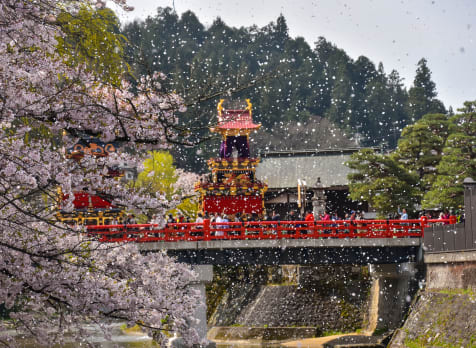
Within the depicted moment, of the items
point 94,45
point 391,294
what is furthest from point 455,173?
point 94,45

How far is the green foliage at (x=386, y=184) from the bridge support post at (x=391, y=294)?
627 centimetres

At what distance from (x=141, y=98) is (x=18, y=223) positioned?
2503 mm

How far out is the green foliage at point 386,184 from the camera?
3672 centimetres

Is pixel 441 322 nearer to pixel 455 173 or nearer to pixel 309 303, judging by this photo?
pixel 455 173

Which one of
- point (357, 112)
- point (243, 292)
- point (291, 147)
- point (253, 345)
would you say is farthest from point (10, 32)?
point (357, 112)

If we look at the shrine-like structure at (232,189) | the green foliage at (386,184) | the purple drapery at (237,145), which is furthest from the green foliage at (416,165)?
the purple drapery at (237,145)

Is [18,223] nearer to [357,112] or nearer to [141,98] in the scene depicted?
[141,98]

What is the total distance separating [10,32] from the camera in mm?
7148

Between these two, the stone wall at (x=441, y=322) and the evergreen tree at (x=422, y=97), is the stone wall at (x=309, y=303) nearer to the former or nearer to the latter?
the stone wall at (x=441, y=322)

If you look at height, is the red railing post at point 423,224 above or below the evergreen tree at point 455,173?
below

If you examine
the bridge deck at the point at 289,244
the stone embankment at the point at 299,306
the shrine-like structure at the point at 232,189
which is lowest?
the stone embankment at the point at 299,306

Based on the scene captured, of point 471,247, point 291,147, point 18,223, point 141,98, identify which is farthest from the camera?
point 291,147

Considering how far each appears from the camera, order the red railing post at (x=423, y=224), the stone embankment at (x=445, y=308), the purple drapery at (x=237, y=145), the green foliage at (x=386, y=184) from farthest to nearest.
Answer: the purple drapery at (x=237, y=145) → the green foliage at (x=386, y=184) → the red railing post at (x=423, y=224) → the stone embankment at (x=445, y=308)

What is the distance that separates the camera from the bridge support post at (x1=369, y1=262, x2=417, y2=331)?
27703 millimetres
